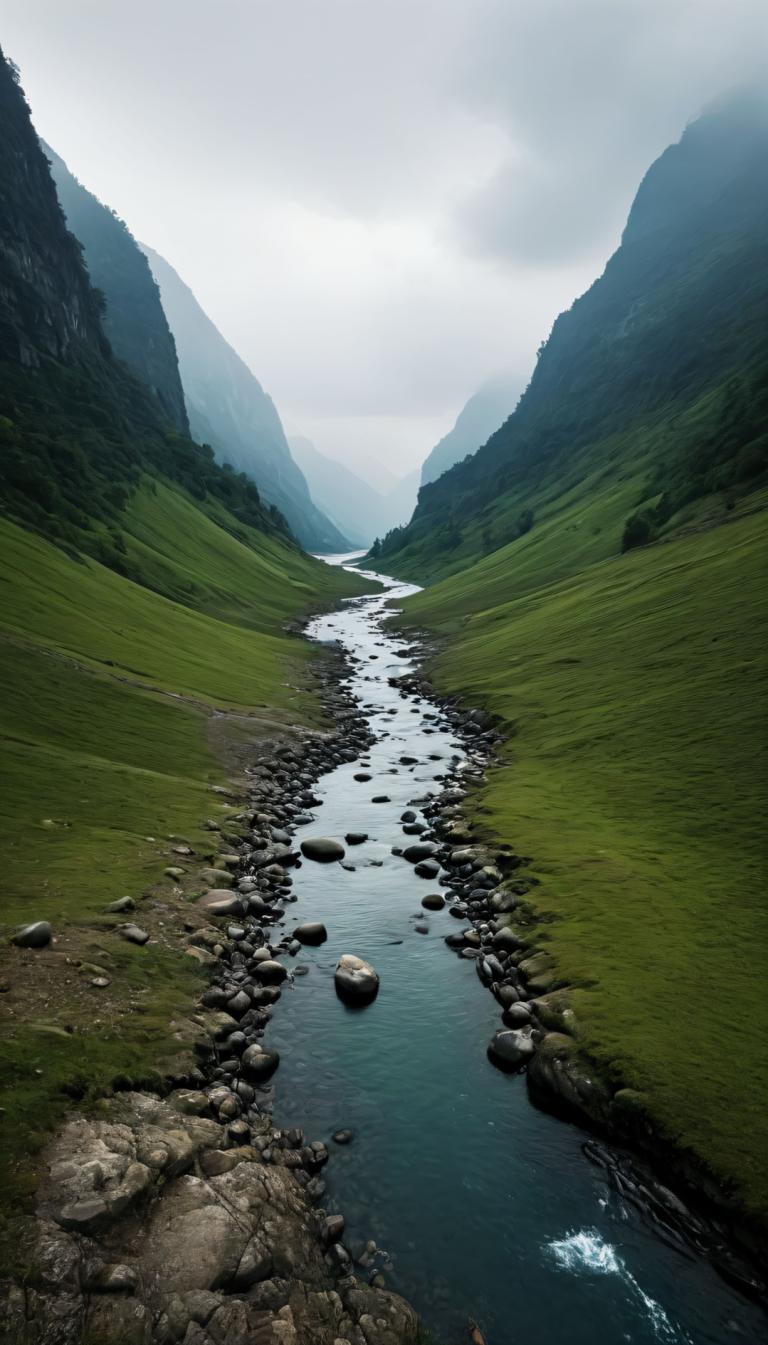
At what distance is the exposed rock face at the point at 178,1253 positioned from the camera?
896 cm

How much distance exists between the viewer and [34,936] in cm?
1770

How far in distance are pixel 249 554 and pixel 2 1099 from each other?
170038mm

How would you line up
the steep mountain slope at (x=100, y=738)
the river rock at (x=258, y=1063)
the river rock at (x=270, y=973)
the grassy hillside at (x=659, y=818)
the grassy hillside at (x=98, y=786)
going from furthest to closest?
the river rock at (x=270, y=973) < the river rock at (x=258, y=1063) < the grassy hillside at (x=659, y=818) < the steep mountain slope at (x=100, y=738) < the grassy hillside at (x=98, y=786)

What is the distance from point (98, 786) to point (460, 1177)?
23697mm

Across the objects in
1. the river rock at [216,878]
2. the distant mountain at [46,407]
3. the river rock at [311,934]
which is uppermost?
the distant mountain at [46,407]

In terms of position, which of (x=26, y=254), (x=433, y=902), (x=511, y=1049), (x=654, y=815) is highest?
(x=26, y=254)

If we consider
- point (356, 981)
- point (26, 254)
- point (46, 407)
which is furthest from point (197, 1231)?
point (26, 254)

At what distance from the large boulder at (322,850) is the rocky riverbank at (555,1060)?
3.24 metres

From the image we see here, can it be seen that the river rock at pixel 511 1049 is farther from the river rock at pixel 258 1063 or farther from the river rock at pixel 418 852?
the river rock at pixel 418 852

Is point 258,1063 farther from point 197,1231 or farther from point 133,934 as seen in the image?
point 133,934

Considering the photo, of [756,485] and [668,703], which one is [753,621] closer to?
[668,703]

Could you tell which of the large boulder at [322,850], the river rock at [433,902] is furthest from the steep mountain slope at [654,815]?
the large boulder at [322,850]

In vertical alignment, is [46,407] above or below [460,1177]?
above

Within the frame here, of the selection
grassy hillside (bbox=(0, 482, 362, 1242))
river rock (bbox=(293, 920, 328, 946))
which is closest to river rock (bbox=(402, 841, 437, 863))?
river rock (bbox=(293, 920, 328, 946))
